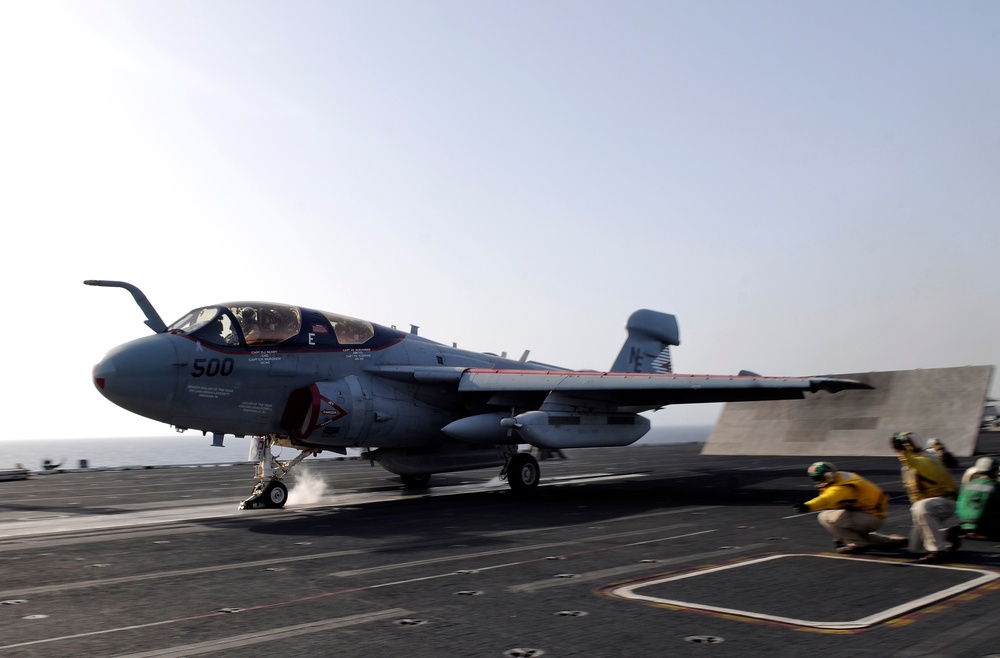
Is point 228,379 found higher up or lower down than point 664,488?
higher up

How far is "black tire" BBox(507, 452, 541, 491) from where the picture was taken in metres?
19.8

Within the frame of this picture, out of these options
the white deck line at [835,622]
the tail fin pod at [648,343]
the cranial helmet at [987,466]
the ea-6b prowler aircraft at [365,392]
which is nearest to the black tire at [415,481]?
the ea-6b prowler aircraft at [365,392]

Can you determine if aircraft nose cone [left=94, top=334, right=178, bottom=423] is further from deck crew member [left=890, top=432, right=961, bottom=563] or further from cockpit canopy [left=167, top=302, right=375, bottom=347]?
deck crew member [left=890, top=432, right=961, bottom=563]

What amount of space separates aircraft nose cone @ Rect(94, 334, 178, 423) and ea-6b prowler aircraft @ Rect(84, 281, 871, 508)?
20 millimetres

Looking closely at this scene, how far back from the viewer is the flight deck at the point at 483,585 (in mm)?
5871

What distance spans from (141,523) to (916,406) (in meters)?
29.6

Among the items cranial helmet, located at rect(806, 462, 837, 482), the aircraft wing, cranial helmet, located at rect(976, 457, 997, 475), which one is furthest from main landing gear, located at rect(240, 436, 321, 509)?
Result: cranial helmet, located at rect(976, 457, 997, 475)

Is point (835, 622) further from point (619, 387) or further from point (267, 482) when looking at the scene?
point (267, 482)

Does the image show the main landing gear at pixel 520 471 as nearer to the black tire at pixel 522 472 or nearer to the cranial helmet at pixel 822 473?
the black tire at pixel 522 472

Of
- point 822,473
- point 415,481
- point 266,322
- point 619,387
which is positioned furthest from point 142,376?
point 822,473

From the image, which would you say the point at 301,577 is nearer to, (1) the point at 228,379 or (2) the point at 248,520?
(2) the point at 248,520

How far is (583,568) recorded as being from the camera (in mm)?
8852

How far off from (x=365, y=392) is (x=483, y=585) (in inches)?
401

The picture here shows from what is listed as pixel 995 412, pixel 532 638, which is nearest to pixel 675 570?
pixel 532 638
